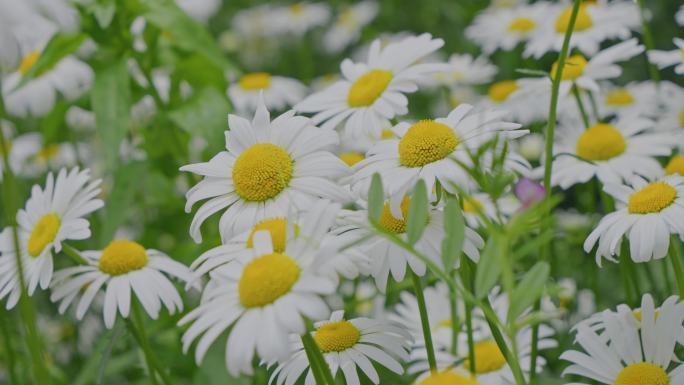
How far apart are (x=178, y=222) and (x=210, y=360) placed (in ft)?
1.90

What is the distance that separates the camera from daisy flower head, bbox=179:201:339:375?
0.61 metres

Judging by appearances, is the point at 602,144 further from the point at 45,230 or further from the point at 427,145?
the point at 45,230

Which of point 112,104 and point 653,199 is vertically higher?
point 112,104

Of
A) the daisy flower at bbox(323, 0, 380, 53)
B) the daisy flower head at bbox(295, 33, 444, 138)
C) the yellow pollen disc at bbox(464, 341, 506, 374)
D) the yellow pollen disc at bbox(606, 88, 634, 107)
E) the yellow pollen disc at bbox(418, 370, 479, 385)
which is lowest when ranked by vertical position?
the daisy flower at bbox(323, 0, 380, 53)

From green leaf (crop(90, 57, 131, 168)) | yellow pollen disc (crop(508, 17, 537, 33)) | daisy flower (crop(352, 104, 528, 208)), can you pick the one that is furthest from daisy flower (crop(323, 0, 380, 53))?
daisy flower (crop(352, 104, 528, 208))

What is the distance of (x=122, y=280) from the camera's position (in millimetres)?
974

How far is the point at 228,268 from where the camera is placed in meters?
0.72

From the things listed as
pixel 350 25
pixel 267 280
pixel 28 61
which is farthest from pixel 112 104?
pixel 350 25

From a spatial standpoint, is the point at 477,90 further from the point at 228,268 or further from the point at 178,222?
the point at 228,268

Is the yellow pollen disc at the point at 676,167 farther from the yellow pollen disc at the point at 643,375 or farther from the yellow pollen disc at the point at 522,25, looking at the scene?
the yellow pollen disc at the point at 522,25

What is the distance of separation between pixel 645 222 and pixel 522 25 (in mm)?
937

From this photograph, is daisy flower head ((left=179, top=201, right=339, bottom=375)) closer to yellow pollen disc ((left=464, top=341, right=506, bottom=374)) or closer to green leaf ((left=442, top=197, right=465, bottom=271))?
green leaf ((left=442, top=197, right=465, bottom=271))

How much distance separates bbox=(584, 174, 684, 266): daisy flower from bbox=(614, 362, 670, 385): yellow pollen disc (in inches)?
4.5

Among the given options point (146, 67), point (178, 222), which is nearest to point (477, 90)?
point (178, 222)
